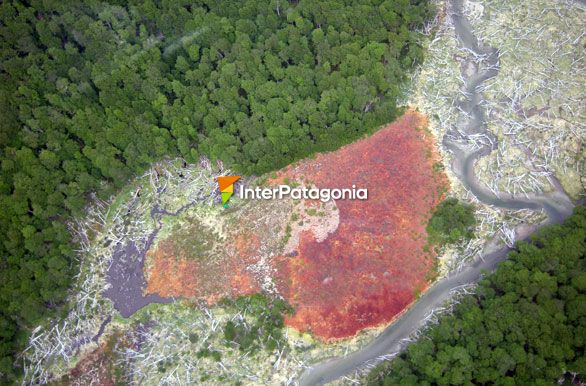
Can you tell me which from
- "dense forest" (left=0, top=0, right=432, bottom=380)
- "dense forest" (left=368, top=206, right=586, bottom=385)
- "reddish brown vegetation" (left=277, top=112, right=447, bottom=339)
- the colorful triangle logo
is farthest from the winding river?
the colorful triangle logo

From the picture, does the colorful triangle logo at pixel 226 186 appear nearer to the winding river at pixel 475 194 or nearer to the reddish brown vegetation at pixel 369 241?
the reddish brown vegetation at pixel 369 241

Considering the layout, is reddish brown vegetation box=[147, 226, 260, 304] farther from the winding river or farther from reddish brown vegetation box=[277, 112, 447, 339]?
the winding river

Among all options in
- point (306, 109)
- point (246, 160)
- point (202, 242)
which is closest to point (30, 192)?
point (202, 242)

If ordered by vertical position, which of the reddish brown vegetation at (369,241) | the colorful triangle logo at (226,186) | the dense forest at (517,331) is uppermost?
the colorful triangle logo at (226,186)

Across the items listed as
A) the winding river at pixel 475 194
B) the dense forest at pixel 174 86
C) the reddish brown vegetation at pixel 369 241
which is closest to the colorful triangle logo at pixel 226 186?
the dense forest at pixel 174 86

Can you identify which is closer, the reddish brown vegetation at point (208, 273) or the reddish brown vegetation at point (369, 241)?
the reddish brown vegetation at point (369, 241)

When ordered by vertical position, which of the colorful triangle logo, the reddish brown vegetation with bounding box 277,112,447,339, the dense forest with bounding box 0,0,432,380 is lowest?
the reddish brown vegetation with bounding box 277,112,447,339
